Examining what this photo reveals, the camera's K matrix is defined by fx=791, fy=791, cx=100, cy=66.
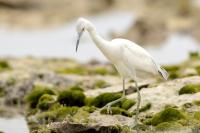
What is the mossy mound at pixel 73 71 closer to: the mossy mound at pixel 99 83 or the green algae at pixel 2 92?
the mossy mound at pixel 99 83

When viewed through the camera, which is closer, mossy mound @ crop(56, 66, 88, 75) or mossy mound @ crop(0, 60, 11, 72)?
mossy mound @ crop(56, 66, 88, 75)

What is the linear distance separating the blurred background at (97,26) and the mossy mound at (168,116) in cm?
2516

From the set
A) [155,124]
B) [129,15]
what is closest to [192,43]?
[129,15]

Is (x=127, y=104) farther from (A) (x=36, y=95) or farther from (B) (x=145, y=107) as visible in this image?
(A) (x=36, y=95)

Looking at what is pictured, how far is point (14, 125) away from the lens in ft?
74.3

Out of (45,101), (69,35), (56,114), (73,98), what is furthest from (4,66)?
(69,35)

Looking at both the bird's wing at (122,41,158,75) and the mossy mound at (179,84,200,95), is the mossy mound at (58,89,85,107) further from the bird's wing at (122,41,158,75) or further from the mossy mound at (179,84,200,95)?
the bird's wing at (122,41,158,75)

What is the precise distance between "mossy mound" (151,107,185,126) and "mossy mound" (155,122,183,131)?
0.35 m

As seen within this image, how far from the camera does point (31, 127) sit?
71.6 feet

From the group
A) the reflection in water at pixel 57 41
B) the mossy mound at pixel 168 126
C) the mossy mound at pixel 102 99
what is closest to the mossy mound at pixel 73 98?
the mossy mound at pixel 102 99

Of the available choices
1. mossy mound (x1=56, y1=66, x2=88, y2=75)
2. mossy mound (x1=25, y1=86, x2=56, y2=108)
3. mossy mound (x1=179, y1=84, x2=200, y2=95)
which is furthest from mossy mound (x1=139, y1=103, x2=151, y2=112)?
mossy mound (x1=56, y1=66, x2=88, y2=75)

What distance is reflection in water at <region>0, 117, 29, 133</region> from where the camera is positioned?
21453 millimetres

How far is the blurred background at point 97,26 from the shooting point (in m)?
51.1

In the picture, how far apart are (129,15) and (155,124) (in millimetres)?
55387
